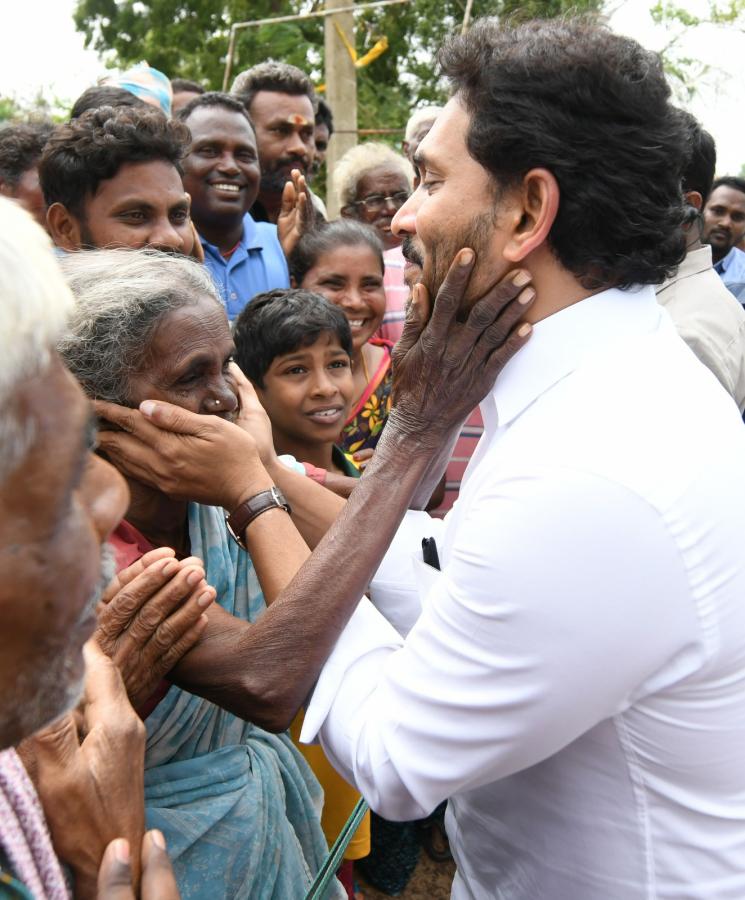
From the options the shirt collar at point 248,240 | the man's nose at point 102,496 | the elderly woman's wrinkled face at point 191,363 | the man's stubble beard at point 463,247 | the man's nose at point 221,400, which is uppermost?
the man's stubble beard at point 463,247

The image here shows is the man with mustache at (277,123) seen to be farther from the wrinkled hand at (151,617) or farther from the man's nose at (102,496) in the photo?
the man's nose at (102,496)

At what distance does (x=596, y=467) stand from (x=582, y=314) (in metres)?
0.42

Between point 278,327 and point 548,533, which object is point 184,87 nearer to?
point 278,327

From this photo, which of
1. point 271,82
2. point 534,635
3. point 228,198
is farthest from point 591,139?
point 271,82

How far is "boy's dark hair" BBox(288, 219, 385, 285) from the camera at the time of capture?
4027 millimetres

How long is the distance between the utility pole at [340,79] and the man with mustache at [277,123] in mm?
5496

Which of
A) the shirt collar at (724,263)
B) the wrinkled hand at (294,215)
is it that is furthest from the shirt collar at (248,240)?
the shirt collar at (724,263)

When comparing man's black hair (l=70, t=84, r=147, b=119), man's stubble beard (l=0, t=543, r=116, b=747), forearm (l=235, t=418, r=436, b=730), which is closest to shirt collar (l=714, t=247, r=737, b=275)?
man's black hair (l=70, t=84, r=147, b=119)

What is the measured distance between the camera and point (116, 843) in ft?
4.55

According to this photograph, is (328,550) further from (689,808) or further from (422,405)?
(689,808)

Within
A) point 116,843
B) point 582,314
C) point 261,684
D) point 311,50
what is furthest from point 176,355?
point 311,50

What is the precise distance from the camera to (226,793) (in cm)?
193

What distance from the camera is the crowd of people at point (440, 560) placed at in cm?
126

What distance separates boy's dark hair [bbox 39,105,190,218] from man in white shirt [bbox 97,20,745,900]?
1222 millimetres
